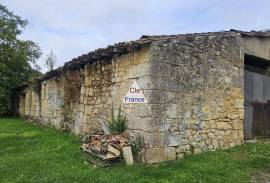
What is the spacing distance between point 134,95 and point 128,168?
190 cm

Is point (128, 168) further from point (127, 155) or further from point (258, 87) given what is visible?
point (258, 87)

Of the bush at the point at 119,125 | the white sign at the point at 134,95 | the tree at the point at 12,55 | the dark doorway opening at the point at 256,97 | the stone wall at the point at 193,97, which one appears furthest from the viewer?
the tree at the point at 12,55

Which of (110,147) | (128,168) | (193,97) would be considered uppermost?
(193,97)

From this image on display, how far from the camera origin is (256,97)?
12.2m

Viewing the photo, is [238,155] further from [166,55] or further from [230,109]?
[166,55]

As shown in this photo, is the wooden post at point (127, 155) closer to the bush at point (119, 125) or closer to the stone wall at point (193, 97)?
the stone wall at point (193, 97)

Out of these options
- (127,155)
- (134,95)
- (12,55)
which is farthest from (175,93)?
(12,55)

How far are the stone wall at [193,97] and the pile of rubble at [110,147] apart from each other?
42 centimetres

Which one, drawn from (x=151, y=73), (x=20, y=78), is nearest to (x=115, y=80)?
(x=151, y=73)

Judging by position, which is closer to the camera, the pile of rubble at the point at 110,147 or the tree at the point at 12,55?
the pile of rubble at the point at 110,147

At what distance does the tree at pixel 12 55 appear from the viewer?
2473 centimetres

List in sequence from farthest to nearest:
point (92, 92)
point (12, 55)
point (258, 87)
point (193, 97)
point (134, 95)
→ point (12, 55) < point (258, 87) < point (92, 92) < point (193, 97) < point (134, 95)

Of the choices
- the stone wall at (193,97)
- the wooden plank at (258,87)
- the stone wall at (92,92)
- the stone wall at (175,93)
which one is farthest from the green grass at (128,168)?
the wooden plank at (258,87)

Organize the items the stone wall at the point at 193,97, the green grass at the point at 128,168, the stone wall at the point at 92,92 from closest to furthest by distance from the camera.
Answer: the green grass at the point at 128,168 < the stone wall at the point at 193,97 < the stone wall at the point at 92,92
